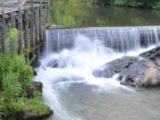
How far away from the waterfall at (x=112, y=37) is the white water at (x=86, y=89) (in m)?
0.22

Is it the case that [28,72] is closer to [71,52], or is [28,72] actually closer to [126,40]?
[71,52]

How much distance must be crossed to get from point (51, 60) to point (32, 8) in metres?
3.55

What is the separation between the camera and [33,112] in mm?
11805

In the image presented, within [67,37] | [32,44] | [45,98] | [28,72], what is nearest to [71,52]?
[67,37]

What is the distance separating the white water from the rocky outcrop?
54 centimetres

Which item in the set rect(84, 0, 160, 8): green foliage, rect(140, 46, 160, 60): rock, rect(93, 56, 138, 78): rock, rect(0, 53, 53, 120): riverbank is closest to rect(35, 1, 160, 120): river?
rect(93, 56, 138, 78): rock

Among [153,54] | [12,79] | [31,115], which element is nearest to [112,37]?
[153,54]

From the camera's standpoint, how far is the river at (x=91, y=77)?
13492mm

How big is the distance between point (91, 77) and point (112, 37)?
499cm

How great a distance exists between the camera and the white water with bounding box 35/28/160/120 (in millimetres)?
13266

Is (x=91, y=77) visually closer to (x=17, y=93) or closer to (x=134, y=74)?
(x=134, y=74)

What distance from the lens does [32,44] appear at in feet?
65.1

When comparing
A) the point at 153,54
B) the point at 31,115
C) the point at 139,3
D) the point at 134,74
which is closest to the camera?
the point at 31,115

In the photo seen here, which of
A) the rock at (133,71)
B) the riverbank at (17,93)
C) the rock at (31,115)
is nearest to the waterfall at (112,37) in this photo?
the rock at (133,71)
